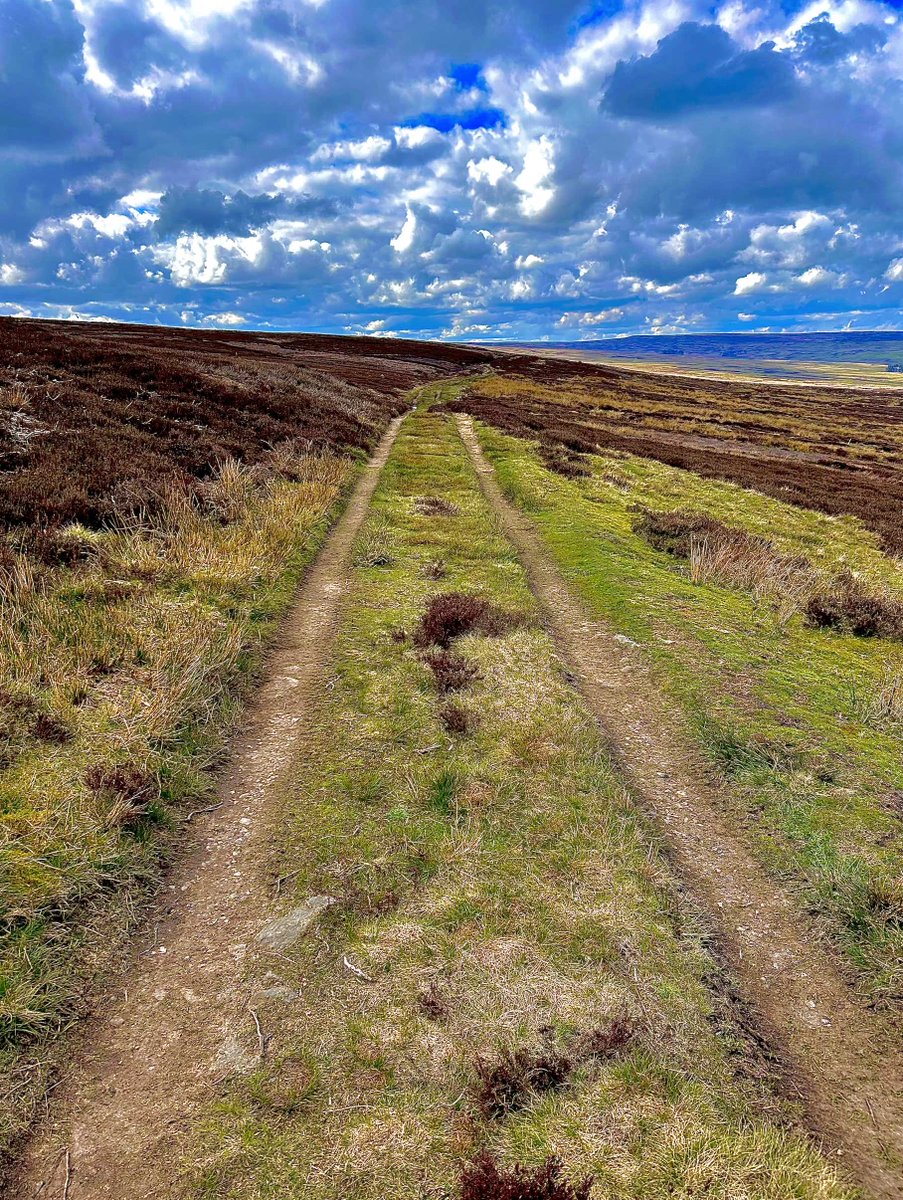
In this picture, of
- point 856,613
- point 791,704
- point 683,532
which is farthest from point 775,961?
point 683,532

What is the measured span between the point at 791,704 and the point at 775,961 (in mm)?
4830

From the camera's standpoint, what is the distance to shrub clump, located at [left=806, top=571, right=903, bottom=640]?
12.4m

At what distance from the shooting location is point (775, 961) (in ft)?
16.4

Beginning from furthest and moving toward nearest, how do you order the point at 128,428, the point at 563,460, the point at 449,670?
the point at 563,460 < the point at 128,428 < the point at 449,670

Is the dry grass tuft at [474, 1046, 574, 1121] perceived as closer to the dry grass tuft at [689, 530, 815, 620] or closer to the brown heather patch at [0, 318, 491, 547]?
the brown heather patch at [0, 318, 491, 547]

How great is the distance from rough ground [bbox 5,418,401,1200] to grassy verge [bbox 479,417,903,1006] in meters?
4.89

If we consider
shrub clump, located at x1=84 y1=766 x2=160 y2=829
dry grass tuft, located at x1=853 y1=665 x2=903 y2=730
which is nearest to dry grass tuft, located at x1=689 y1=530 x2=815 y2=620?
dry grass tuft, located at x1=853 y1=665 x2=903 y2=730

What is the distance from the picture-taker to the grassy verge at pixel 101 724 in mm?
4508

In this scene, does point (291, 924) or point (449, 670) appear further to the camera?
point (449, 670)

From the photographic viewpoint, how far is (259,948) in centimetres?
483

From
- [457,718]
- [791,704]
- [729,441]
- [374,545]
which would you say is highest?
[729,441]

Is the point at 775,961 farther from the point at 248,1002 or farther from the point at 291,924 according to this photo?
the point at 248,1002

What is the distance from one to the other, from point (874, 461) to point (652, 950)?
166 ft

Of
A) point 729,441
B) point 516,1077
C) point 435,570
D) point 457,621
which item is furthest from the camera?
point 729,441
